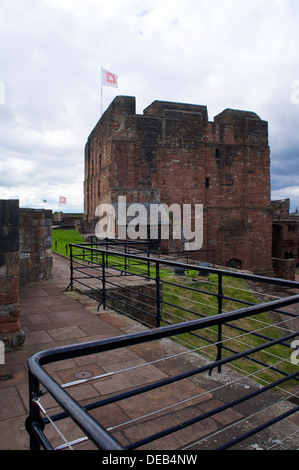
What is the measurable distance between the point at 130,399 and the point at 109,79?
23.6 metres

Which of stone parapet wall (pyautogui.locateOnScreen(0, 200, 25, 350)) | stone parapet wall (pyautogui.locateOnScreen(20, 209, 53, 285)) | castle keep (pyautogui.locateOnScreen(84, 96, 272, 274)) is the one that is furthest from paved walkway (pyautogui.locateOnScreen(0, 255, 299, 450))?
castle keep (pyautogui.locateOnScreen(84, 96, 272, 274))

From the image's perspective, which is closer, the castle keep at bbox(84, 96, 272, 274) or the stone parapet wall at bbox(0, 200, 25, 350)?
the stone parapet wall at bbox(0, 200, 25, 350)

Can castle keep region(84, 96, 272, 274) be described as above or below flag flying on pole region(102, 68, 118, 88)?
below

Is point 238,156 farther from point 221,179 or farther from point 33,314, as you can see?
point 33,314

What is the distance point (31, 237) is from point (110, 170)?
13.1m

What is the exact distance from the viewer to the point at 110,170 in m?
21.1

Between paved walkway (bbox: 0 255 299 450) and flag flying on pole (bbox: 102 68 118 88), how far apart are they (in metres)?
21.1

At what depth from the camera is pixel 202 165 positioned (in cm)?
2334

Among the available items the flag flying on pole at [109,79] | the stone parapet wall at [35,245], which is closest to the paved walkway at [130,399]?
the stone parapet wall at [35,245]

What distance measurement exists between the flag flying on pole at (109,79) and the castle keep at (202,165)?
2.32m

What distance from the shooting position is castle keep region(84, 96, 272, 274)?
70.3 feet

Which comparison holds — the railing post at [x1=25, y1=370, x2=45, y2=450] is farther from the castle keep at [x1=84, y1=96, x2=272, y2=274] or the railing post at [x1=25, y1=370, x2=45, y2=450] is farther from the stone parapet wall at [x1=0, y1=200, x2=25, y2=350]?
the castle keep at [x1=84, y1=96, x2=272, y2=274]
